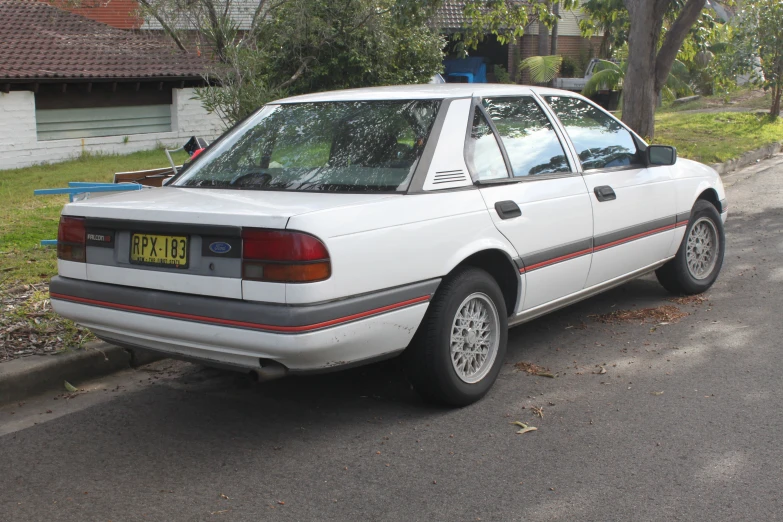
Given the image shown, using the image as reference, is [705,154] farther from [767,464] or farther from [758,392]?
[767,464]

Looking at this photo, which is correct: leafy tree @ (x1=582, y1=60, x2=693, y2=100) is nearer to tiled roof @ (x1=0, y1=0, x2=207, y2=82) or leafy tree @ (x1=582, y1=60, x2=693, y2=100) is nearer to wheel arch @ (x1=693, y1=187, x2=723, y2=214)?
tiled roof @ (x1=0, y1=0, x2=207, y2=82)

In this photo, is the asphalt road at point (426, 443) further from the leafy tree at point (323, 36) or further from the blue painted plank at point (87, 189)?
the leafy tree at point (323, 36)

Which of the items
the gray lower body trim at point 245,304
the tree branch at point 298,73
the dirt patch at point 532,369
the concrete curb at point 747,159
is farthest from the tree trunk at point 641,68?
the gray lower body trim at point 245,304

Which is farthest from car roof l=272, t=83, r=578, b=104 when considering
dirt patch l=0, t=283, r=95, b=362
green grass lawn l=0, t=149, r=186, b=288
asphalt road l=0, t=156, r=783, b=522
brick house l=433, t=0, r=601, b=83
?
brick house l=433, t=0, r=601, b=83

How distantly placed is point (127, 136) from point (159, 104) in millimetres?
1667

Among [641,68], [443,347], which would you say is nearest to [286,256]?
[443,347]

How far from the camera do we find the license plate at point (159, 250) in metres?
3.99

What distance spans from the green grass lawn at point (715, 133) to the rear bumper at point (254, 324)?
37.9 ft

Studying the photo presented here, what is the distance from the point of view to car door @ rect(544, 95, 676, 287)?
5469mm

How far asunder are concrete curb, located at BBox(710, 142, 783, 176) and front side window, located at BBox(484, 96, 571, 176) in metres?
9.46

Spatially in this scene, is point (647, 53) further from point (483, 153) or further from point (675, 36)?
point (483, 153)

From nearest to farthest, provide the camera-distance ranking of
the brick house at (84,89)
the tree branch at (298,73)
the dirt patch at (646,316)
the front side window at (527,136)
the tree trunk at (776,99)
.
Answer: the front side window at (527,136) → the dirt patch at (646,316) → the tree branch at (298,73) → the brick house at (84,89) → the tree trunk at (776,99)

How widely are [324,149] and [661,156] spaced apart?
2504mm

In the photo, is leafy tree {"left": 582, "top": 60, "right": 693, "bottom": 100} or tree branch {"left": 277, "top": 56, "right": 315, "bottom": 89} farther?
leafy tree {"left": 582, "top": 60, "right": 693, "bottom": 100}
